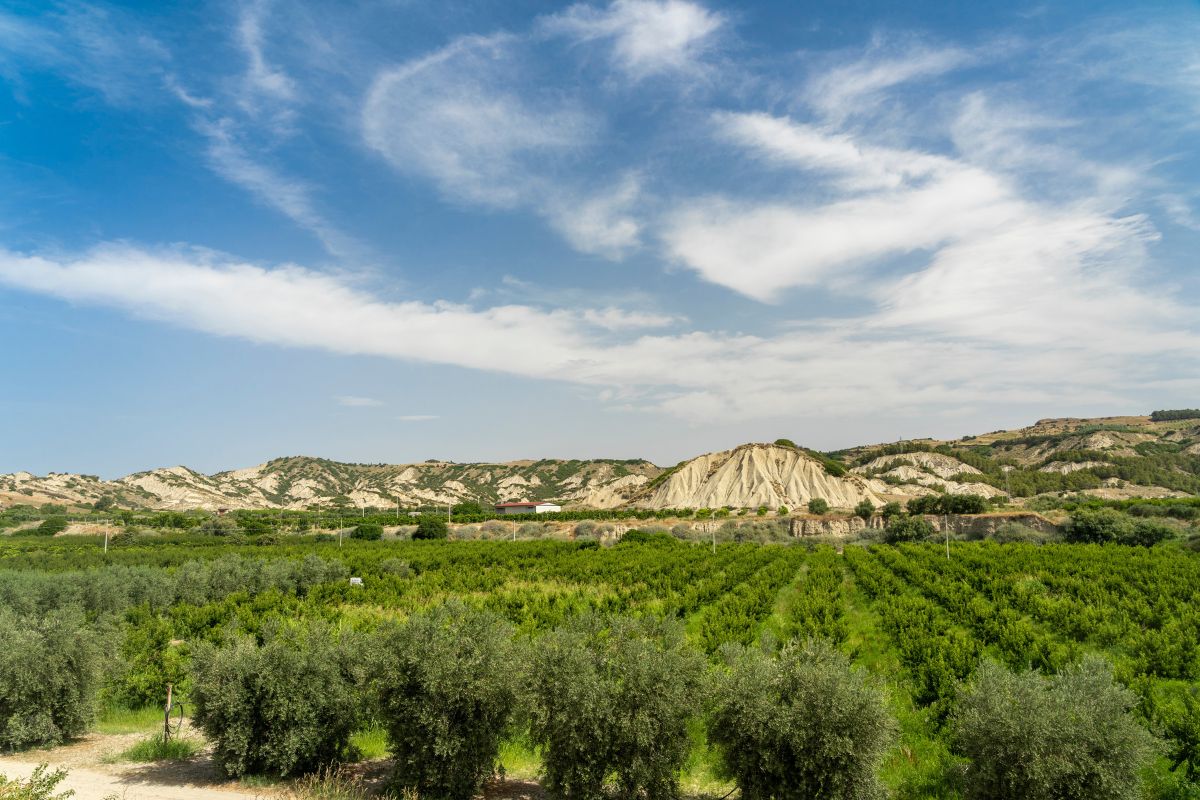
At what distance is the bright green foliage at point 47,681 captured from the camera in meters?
13.7

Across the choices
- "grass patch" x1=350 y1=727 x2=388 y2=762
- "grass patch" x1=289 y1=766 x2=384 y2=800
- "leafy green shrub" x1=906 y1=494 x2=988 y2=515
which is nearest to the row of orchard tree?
"grass patch" x1=289 y1=766 x2=384 y2=800

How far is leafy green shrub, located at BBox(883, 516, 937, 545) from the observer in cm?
5766

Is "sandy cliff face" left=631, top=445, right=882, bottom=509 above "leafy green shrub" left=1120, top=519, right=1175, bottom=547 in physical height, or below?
above

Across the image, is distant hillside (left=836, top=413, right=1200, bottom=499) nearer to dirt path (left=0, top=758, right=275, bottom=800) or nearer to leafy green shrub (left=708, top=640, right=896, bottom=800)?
leafy green shrub (left=708, top=640, right=896, bottom=800)

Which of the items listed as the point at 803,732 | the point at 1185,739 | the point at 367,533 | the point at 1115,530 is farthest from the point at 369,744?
the point at 367,533

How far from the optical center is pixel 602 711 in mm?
10023

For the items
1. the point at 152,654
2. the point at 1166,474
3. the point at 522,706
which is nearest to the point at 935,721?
the point at 522,706

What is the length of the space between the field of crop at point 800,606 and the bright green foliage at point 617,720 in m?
1.79

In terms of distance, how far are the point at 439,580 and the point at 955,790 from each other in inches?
1152

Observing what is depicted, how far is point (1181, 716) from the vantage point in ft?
37.4

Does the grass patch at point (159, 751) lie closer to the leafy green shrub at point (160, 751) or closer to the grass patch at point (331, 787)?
the leafy green shrub at point (160, 751)

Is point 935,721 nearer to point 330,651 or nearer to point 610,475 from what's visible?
point 330,651

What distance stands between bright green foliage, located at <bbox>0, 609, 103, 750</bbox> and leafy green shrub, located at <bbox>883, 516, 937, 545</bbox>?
5809 centimetres

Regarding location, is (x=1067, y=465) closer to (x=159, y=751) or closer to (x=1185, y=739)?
(x=1185, y=739)
